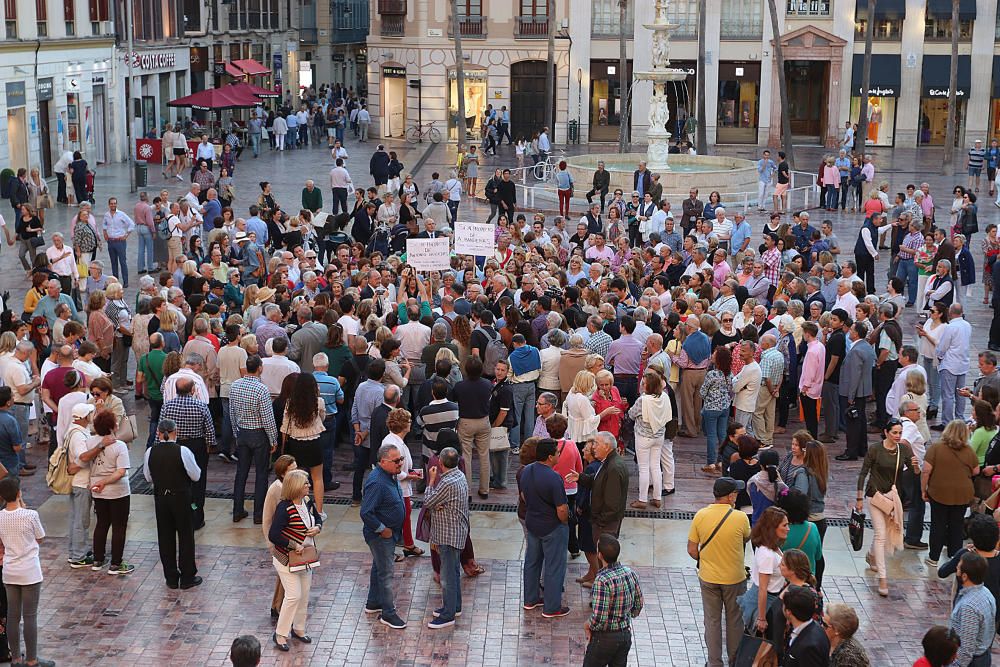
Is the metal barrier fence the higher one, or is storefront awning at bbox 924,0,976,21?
storefront awning at bbox 924,0,976,21

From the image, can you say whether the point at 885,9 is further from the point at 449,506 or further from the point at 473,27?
the point at 449,506

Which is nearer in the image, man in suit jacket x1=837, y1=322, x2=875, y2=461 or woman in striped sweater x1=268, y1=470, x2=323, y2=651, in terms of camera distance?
woman in striped sweater x1=268, y1=470, x2=323, y2=651

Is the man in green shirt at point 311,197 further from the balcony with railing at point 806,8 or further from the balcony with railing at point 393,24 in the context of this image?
the balcony with railing at point 806,8

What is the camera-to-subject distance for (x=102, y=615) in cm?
1108

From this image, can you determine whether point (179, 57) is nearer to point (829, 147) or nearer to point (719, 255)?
point (829, 147)

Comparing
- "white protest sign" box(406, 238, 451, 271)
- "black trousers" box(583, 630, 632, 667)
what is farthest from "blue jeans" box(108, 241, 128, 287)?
"black trousers" box(583, 630, 632, 667)

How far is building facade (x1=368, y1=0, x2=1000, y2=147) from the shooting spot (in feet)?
170

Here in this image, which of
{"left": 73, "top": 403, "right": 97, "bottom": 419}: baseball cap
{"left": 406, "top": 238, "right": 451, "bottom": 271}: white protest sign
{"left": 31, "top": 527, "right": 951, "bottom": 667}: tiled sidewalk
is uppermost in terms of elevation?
{"left": 406, "top": 238, "right": 451, "bottom": 271}: white protest sign

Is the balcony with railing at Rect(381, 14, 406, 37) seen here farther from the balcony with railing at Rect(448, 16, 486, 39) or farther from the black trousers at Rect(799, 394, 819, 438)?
the black trousers at Rect(799, 394, 819, 438)

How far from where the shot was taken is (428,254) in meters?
18.2

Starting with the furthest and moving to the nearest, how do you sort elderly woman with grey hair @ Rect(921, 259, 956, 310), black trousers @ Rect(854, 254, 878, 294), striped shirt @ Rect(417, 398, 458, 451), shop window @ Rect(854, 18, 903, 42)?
shop window @ Rect(854, 18, 903, 42), black trousers @ Rect(854, 254, 878, 294), elderly woman with grey hair @ Rect(921, 259, 956, 310), striped shirt @ Rect(417, 398, 458, 451)

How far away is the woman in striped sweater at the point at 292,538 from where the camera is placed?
10.0 metres

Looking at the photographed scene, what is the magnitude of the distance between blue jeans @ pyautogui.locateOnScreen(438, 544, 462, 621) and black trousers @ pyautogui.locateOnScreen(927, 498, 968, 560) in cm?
443

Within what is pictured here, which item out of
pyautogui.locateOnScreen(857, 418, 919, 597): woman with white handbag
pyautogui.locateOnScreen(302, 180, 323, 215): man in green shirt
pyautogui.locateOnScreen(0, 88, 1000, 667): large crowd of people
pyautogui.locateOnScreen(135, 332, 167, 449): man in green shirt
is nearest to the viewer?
pyautogui.locateOnScreen(0, 88, 1000, 667): large crowd of people
